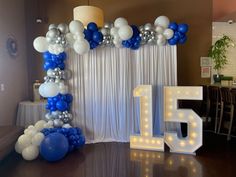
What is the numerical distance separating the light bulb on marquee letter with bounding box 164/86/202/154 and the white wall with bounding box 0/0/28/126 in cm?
301

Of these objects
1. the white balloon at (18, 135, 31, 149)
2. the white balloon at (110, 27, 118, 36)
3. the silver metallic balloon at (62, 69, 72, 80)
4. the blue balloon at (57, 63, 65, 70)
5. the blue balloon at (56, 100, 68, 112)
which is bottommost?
the white balloon at (18, 135, 31, 149)

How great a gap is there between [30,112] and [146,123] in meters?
2.39

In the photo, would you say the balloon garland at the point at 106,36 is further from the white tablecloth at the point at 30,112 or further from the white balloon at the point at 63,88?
the white tablecloth at the point at 30,112

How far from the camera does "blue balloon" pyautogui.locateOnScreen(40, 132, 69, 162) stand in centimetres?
340

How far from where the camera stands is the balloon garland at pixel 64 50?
11.9 feet

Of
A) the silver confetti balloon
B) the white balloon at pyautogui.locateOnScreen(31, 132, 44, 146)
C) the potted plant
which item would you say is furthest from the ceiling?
the white balloon at pyautogui.locateOnScreen(31, 132, 44, 146)

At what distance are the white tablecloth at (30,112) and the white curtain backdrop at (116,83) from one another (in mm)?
755

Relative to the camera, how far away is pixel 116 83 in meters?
4.37

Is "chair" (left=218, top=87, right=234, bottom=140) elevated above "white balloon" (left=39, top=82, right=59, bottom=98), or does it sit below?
below

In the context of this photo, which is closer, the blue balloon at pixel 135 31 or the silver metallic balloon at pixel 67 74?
the blue balloon at pixel 135 31

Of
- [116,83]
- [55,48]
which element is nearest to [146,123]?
[116,83]

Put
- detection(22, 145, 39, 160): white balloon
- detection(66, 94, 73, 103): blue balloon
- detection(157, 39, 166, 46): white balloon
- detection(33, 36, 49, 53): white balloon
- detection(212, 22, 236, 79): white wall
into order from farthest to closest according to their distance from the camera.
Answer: detection(212, 22, 236, 79): white wall, detection(66, 94, 73, 103): blue balloon, detection(157, 39, 166, 46): white balloon, detection(33, 36, 49, 53): white balloon, detection(22, 145, 39, 160): white balloon

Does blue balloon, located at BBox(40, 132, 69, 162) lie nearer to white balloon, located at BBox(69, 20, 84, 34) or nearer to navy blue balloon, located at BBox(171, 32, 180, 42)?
white balloon, located at BBox(69, 20, 84, 34)

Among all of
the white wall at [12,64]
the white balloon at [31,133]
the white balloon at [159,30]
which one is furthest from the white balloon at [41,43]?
the white balloon at [159,30]
